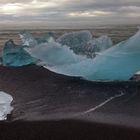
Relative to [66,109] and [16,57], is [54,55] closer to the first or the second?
[16,57]

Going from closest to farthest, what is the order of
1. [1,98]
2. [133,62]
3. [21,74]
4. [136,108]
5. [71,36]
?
[136,108] → [1,98] → [133,62] → [21,74] → [71,36]

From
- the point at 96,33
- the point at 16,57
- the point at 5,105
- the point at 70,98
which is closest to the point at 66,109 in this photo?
the point at 70,98

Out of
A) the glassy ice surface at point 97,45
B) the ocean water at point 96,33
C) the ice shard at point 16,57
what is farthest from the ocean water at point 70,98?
the ocean water at point 96,33

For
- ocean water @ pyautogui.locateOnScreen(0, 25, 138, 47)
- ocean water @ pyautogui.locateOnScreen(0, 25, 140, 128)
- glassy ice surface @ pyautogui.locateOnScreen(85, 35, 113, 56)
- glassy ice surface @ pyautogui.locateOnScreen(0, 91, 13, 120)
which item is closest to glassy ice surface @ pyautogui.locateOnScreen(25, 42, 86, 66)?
ocean water @ pyautogui.locateOnScreen(0, 25, 140, 128)

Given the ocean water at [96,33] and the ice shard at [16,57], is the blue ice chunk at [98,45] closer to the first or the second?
the ice shard at [16,57]

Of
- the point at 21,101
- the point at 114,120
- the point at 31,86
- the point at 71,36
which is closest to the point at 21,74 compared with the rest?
the point at 31,86

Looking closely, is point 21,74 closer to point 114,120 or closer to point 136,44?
point 136,44
